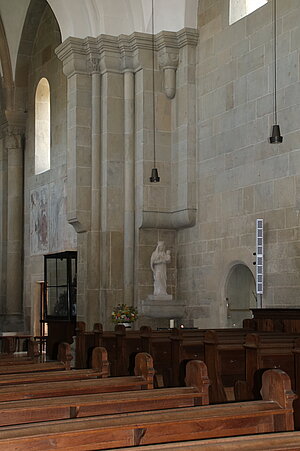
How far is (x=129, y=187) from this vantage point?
52.6 ft

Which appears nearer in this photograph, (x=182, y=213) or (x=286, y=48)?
(x=286, y=48)

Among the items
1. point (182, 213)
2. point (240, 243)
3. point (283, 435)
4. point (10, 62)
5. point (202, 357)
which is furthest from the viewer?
point (10, 62)

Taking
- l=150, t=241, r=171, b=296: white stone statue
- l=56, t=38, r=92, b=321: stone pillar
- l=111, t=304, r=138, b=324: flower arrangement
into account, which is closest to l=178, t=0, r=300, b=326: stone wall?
l=150, t=241, r=171, b=296: white stone statue

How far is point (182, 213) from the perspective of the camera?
15.6 metres

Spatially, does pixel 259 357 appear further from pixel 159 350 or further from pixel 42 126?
pixel 42 126

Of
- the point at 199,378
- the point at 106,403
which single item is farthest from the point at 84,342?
the point at 106,403

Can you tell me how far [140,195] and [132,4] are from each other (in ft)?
13.7

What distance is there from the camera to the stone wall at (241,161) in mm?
12711

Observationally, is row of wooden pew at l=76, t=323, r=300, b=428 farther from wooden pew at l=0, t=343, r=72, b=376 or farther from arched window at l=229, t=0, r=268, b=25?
arched window at l=229, t=0, r=268, b=25

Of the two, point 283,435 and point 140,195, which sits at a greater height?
point 140,195

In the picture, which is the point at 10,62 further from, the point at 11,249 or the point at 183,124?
the point at 183,124

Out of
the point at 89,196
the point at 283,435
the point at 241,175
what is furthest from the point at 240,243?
the point at 283,435

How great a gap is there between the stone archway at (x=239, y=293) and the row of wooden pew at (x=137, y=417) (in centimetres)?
922

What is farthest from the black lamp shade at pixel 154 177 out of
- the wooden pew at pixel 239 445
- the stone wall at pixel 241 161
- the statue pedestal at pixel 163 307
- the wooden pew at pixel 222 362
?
the wooden pew at pixel 239 445
